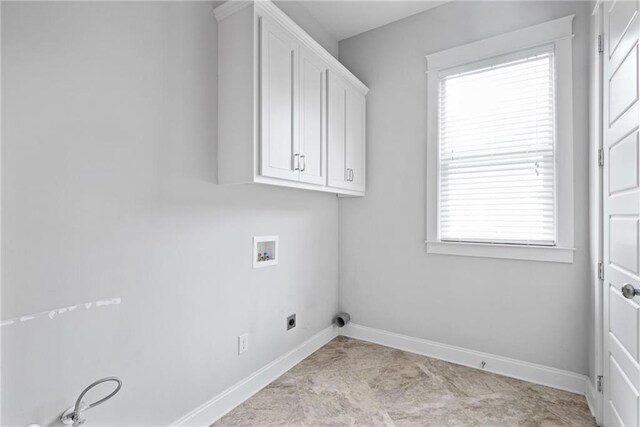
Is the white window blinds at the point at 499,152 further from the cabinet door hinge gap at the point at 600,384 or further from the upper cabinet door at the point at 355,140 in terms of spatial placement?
the cabinet door hinge gap at the point at 600,384

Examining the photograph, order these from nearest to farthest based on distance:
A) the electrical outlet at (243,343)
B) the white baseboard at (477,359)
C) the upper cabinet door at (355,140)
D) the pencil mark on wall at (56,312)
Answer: the pencil mark on wall at (56,312)
the electrical outlet at (243,343)
the white baseboard at (477,359)
the upper cabinet door at (355,140)

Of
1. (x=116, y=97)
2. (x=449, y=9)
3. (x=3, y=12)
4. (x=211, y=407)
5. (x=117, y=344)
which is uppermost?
(x=449, y=9)

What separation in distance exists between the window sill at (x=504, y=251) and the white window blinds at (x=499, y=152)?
0.05 m

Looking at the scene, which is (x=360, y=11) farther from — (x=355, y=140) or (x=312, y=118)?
(x=312, y=118)

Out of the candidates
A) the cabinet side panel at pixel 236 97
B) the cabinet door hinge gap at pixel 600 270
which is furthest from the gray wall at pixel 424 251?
the cabinet side panel at pixel 236 97

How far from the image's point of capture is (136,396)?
4.69 ft

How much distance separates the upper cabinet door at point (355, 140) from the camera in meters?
2.54

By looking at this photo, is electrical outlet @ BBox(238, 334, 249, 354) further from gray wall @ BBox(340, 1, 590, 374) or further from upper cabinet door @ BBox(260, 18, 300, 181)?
gray wall @ BBox(340, 1, 590, 374)

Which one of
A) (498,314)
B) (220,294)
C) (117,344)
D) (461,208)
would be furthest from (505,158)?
(117,344)

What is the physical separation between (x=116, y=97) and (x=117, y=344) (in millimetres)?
1059

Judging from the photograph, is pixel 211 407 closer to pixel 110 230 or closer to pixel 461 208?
pixel 110 230

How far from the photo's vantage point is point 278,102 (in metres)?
1.79

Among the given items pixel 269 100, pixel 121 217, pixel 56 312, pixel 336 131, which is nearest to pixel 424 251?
pixel 336 131

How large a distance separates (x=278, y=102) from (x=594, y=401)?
2436mm
